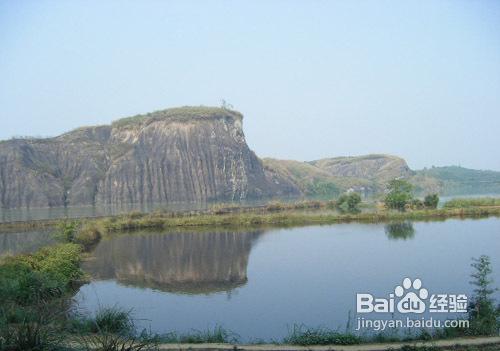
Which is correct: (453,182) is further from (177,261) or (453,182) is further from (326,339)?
(326,339)

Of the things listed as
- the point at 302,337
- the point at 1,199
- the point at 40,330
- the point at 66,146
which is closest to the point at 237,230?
the point at 302,337

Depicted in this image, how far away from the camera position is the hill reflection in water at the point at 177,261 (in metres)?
18.2

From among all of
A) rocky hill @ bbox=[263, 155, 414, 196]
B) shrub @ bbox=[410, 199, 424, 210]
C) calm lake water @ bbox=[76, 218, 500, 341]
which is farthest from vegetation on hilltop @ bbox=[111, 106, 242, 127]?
calm lake water @ bbox=[76, 218, 500, 341]

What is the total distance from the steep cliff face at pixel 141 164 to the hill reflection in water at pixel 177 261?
7082 cm

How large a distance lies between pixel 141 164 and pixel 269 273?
92.3 metres

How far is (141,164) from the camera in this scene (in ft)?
354

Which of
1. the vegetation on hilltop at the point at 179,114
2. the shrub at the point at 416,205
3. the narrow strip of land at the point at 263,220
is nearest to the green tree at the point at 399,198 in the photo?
the shrub at the point at 416,205

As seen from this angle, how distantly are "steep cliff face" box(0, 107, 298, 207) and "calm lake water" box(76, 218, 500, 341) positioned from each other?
236 feet

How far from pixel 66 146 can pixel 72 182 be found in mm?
11127

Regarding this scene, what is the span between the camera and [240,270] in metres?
20.3

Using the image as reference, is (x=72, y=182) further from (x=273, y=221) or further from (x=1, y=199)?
Answer: (x=273, y=221)
